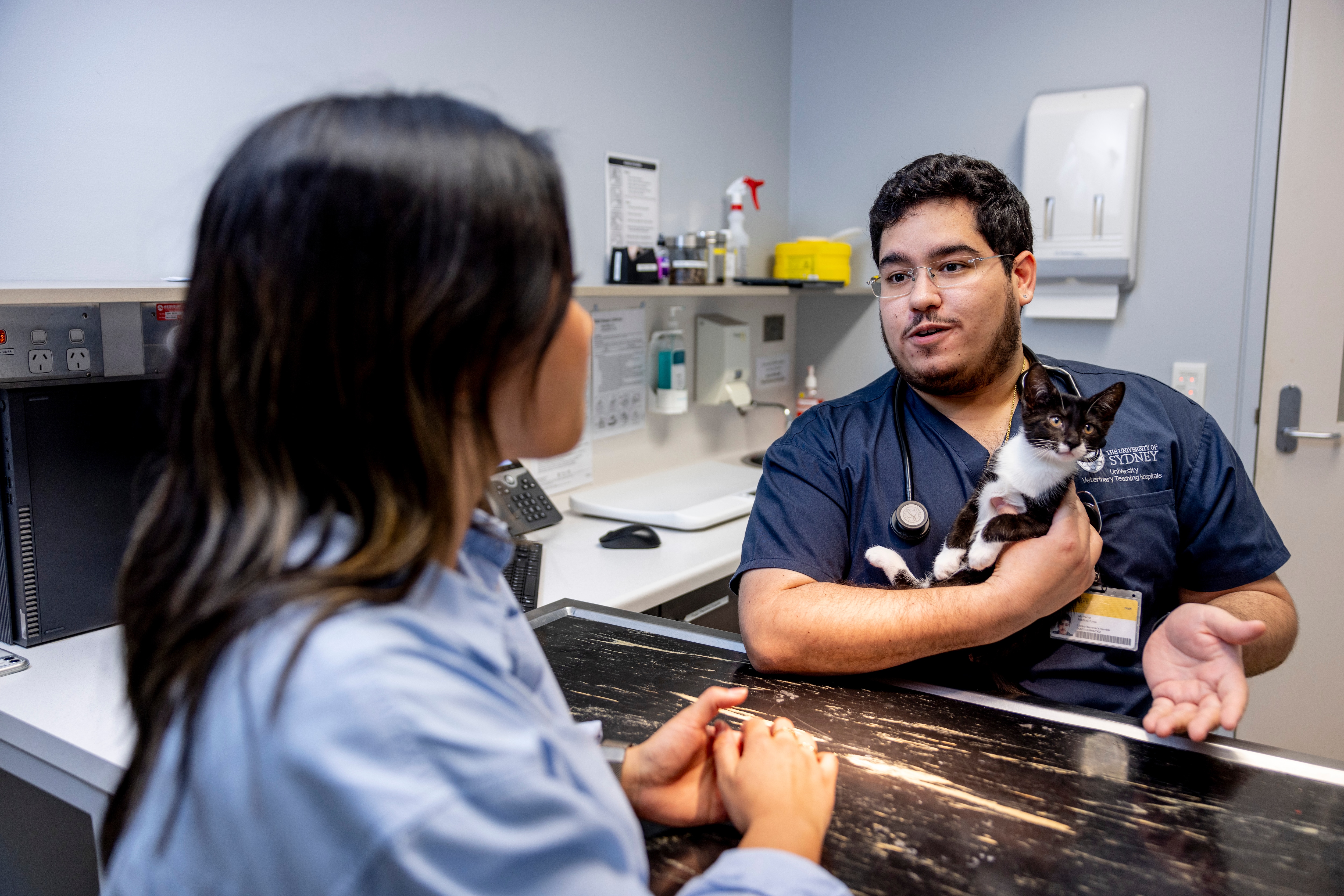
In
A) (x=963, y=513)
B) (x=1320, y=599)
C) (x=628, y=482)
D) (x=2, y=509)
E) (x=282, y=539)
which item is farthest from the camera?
(x=628, y=482)

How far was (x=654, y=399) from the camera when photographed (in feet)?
9.04

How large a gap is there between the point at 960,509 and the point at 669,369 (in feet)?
4.73

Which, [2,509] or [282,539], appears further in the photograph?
[2,509]

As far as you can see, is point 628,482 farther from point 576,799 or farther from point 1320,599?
point 576,799

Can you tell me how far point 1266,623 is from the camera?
4.12 feet

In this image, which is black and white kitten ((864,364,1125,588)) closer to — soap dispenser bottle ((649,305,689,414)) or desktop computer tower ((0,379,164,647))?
desktop computer tower ((0,379,164,647))

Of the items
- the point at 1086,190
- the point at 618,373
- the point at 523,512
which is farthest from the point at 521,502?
the point at 1086,190

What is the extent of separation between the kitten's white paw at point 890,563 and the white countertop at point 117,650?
1.62 ft

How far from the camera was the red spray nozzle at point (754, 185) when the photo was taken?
9.32ft

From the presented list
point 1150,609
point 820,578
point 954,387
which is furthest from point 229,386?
point 1150,609

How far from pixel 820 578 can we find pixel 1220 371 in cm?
190

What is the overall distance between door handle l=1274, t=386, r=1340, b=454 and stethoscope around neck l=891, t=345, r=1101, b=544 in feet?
4.79

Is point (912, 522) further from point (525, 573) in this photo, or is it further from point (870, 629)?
point (525, 573)

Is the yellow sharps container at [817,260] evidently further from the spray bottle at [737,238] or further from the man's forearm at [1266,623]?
the man's forearm at [1266,623]
